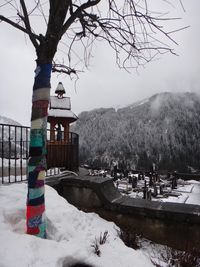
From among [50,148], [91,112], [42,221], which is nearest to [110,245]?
[42,221]

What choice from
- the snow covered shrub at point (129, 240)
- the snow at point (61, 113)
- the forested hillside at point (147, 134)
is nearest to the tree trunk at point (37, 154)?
the snow covered shrub at point (129, 240)

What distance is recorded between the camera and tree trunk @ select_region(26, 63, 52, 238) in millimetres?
2934

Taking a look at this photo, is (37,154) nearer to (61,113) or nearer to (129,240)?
(129,240)

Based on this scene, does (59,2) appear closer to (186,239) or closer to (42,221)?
(42,221)

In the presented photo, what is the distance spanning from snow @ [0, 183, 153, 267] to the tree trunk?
20 cm

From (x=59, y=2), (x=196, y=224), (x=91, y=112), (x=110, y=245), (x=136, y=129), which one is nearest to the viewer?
(x=59, y=2)

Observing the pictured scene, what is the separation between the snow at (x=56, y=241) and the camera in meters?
2.46

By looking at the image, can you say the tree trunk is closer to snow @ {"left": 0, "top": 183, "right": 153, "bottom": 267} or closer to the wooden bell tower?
snow @ {"left": 0, "top": 183, "right": 153, "bottom": 267}

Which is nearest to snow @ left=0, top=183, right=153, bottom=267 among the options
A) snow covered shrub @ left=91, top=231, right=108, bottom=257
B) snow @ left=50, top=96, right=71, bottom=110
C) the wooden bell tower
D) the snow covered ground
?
snow covered shrub @ left=91, top=231, right=108, bottom=257

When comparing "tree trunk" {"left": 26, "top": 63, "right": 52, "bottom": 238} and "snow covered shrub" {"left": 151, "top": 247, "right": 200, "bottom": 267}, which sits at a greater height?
"tree trunk" {"left": 26, "top": 63, "right": 52, "bottom": 238}

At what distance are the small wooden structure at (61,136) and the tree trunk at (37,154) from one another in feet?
A: 12.6

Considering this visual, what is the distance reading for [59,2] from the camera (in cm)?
289

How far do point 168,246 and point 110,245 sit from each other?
148cm

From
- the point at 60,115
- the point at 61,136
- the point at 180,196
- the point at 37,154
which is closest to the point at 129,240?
the point at 37,154
